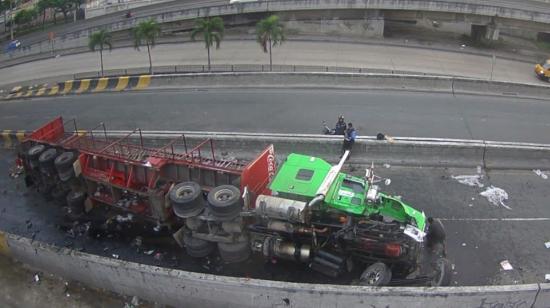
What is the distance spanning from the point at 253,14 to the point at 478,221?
2779 cm

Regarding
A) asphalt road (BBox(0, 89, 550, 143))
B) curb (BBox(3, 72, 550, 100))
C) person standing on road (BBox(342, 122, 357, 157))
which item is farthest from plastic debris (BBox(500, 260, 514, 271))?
curb (BBox(3, 72, 550, 100))

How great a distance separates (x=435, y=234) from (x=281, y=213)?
3.56 m

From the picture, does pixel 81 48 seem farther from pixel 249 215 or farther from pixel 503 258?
pixel 503 258

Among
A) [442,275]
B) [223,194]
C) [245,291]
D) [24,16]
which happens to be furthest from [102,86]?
[24,16]

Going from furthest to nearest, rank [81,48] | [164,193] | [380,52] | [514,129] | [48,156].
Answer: [81,48] < [380,52] < [514,129] < [48,156] < [164,193]

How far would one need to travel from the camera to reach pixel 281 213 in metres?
11.0

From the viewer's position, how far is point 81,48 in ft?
123

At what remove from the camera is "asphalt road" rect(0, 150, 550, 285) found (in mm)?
11836

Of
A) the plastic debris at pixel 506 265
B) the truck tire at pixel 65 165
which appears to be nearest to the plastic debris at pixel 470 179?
the plastic debris at pixel 506 265

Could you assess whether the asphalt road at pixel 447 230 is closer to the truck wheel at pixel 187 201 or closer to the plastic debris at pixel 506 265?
the plastic debris at pixel 506 265

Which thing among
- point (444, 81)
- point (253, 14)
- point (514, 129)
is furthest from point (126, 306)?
point (253, 14)

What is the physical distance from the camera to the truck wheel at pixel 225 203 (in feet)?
36.9

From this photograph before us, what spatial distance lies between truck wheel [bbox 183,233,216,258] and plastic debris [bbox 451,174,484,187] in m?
7.46

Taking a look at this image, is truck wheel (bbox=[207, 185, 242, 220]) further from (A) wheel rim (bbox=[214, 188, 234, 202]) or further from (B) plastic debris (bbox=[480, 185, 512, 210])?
(B) plastic debris (bbox=[480, 185, 512, 210])
